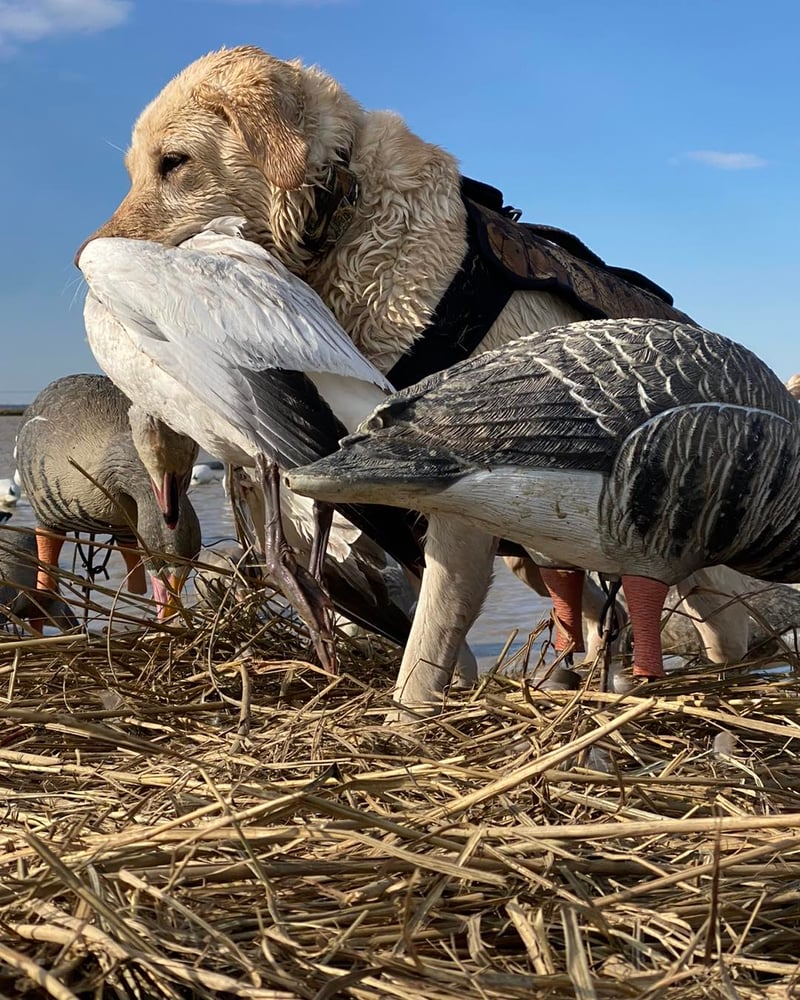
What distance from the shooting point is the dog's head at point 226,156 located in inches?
109

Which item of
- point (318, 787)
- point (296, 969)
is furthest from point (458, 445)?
point (296, 969)

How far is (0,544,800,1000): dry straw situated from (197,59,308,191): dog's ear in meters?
1.28

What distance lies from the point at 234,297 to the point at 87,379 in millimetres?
3426

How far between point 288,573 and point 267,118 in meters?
1.06

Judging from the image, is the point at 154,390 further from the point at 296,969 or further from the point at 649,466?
the point at 296,969

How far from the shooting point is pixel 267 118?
108 inches

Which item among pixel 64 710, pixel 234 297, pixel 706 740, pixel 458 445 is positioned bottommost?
pixel 64 710

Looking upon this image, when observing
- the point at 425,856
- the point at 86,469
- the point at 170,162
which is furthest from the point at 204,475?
the point at 425,856

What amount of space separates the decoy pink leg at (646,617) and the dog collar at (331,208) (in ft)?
4.00

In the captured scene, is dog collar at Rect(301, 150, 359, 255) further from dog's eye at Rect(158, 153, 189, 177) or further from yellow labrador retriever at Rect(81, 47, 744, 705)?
dog's eye at Rect(158, 153, 189, 177)

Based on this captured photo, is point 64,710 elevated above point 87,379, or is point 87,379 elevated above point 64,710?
point 87,379

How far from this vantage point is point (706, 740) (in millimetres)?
A: 2102

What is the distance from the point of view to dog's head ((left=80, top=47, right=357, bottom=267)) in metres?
2.77

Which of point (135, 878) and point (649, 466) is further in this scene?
point (649, 466)
